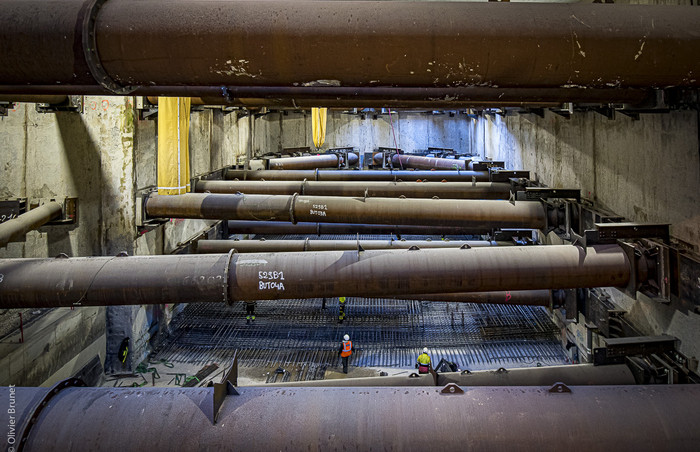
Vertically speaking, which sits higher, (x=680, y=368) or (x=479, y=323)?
(x=680, y=368)

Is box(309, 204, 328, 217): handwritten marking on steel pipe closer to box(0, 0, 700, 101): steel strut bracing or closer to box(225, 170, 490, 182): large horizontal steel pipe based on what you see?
box(225, 170, 490, 182): large horizontal steel pipe

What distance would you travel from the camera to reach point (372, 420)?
285 centimetres

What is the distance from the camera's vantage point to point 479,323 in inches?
392

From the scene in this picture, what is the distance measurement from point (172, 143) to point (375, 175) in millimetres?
5890

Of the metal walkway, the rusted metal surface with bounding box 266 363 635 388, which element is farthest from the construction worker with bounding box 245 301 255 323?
the rusted metal surface with bounding box 266 363 635 388

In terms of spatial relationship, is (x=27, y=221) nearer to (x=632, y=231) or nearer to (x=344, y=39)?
(x=344, y=39)

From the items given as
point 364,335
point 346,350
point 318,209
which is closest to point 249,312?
point 364,335

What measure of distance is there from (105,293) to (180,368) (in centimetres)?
481

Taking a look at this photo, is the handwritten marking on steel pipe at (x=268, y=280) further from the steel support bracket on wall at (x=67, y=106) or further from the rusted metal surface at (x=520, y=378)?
the steel support bracket on wall at (x=67, y=106)

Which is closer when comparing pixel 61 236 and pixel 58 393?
pixel 58 393

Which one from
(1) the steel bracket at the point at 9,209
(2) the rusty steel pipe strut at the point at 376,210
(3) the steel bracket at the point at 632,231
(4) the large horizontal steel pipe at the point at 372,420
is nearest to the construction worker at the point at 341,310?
(2) the rusty steel pipe strut at the point at 376,210

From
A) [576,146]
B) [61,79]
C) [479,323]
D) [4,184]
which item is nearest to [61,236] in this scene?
[4,184]

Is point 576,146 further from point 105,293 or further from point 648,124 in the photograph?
point 105,293

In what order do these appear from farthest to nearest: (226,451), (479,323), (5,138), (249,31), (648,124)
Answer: (479,323)
(5,138)
(648,124)
(226,451)
(249,31)
